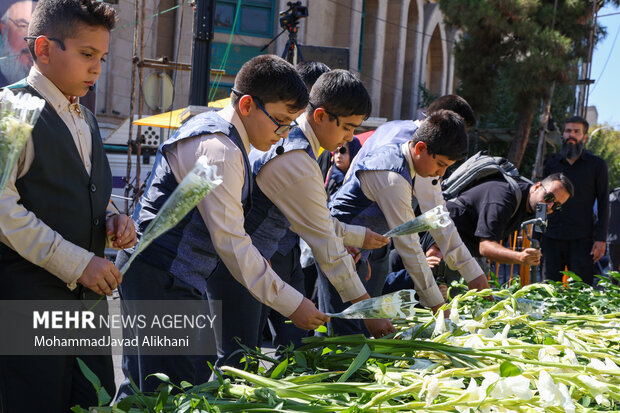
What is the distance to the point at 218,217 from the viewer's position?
2.26 metres

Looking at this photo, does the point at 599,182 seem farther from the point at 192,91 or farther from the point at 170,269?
the point at 170,269

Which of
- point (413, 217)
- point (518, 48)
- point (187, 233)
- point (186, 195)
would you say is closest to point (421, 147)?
A: point (413, 217)

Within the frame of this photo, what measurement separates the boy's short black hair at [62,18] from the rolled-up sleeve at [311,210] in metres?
0.84

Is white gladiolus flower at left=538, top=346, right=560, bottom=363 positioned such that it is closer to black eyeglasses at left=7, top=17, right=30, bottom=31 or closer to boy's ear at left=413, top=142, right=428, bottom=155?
boy's ear at left=413, top=142, right=428, bottom=155

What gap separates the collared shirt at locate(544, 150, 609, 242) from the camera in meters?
6.77

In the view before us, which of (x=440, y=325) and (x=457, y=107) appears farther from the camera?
(x=457, y=107)

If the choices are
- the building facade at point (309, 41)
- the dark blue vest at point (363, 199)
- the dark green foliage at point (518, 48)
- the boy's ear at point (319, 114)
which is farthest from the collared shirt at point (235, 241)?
the dark green foliage at point (518, 48)

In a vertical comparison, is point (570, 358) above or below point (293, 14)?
below

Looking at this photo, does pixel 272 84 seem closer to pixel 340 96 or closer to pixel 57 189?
pixel 340 96

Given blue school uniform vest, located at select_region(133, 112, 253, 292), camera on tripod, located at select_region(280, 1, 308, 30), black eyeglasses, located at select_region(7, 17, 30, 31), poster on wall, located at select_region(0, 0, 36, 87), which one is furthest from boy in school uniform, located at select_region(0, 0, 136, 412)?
black eyeglasses, located at select_region(7, 17, 30, 31)

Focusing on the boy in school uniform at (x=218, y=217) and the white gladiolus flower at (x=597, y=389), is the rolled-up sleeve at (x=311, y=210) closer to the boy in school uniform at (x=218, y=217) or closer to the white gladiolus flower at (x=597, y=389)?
the boy in school uniform at (x=218, y=217)

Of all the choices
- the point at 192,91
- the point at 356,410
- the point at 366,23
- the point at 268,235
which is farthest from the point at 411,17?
the point at 356,410

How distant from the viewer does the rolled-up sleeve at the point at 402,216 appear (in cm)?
314

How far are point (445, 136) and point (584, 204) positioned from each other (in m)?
3.96
